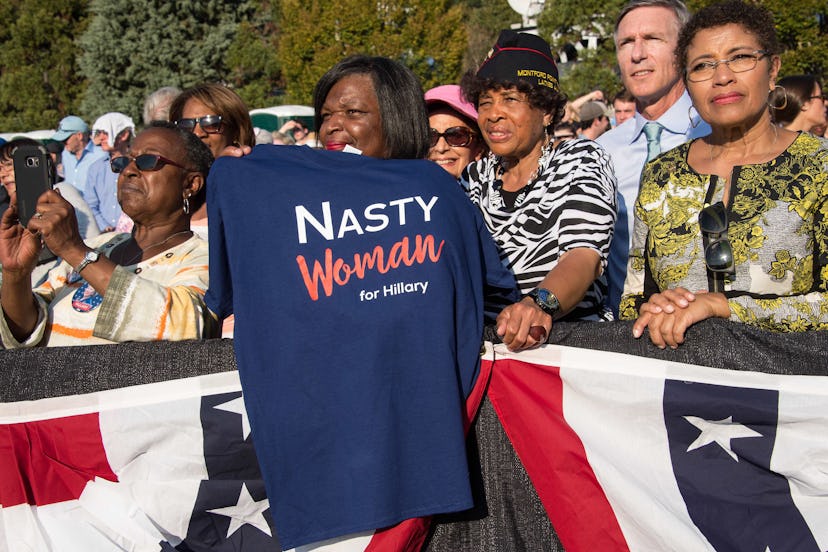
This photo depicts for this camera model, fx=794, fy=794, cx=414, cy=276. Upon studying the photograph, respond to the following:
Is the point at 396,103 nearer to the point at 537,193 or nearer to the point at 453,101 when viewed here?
the point at 537,193

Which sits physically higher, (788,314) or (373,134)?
(373,134)

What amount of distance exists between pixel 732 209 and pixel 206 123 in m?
2.72

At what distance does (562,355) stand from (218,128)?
8.13 ft

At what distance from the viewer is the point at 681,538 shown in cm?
243

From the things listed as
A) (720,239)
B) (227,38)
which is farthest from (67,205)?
(227,38)

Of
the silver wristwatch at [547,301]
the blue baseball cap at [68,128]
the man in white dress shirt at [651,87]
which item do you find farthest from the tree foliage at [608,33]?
the silver wristwatch at [547,301]

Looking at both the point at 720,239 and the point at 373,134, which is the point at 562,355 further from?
the point at 373,134

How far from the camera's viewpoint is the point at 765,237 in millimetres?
2490

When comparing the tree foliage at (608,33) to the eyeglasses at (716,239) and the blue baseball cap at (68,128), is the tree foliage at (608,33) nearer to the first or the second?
the blue baseball cap at (68,128)

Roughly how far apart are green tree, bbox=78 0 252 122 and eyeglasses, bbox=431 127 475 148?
1154 inches

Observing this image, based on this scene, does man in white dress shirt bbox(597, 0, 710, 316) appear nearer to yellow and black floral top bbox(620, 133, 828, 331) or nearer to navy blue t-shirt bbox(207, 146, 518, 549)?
yellow and black floral top bbox(620, 133, 828, 331)

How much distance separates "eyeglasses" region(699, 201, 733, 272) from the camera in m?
2.46

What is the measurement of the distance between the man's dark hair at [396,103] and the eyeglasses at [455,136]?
112cm

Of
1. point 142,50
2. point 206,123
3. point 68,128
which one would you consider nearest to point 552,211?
point 206,123
